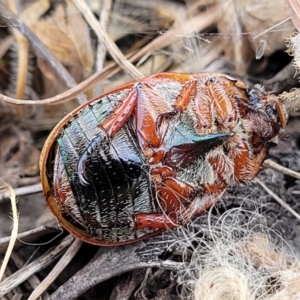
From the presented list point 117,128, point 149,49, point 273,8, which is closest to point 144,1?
point 149,49

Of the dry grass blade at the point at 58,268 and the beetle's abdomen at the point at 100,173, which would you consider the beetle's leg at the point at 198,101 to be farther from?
the dry grass blade at the point at 58,268

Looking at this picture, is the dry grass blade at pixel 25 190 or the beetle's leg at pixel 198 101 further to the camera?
the dry grass blade at pixel 25 190

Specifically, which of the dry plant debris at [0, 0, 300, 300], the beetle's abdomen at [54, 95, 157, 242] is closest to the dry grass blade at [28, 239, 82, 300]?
the dry plant debris at [0, 0, 300, 300]

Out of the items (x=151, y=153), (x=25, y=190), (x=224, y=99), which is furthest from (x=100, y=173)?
(x=224, y=99)

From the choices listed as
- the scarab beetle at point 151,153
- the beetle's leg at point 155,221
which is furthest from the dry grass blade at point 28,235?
the beetle's leg at point 155,221

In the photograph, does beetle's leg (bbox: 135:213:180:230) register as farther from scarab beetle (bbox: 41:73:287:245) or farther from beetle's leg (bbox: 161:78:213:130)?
beetle's leg (bbox: 161:78:213:130)

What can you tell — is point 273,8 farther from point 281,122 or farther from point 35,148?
point 35,148

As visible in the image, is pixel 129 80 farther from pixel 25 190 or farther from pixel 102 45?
pixel 25 190
